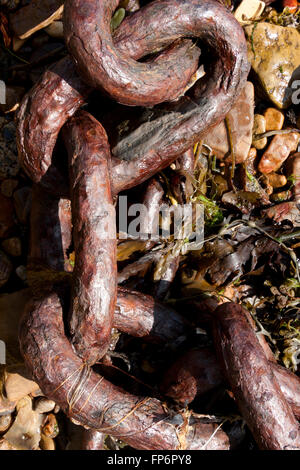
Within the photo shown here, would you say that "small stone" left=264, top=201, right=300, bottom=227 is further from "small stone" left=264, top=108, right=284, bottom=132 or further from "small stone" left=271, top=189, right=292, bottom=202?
"small stone" left=264, top=108, right=284, bottom=132

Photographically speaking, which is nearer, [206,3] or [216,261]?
[206,3]

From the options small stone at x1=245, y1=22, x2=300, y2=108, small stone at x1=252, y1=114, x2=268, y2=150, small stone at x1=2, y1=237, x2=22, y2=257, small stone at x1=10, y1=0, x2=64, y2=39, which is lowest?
small stone at x1=2, y1=237, x2=22, y2=257

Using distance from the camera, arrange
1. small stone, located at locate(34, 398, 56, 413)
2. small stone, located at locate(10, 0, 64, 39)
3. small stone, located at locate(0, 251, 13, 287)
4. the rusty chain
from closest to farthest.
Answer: the rusty chain < small stone, located at locate(10, 0, 64, 39) < small stone, located at locate(0, 251, 13, 287) < small stone, located at locate(34, 398, 56, 413)

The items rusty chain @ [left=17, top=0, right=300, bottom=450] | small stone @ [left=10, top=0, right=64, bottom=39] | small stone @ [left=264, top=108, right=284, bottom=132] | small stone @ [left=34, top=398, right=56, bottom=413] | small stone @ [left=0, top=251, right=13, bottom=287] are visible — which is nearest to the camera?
rusty chain @ [left=17, top=0, right=300, bottom=450]

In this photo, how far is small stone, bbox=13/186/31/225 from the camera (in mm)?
2621

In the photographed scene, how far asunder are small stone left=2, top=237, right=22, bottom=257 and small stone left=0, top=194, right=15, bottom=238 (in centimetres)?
6

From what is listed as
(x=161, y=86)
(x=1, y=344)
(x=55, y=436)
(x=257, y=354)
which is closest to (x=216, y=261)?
(x=257, y=354)

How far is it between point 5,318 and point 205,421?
3.87 feet

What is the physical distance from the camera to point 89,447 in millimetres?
2518

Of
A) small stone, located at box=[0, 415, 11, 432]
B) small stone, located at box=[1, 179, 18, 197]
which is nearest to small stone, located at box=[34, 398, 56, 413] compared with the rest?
small stone, located at box=[0, 415, 11, 432]

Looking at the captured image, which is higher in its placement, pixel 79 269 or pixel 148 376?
pixel 79 269

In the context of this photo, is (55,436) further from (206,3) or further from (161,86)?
(206,3)

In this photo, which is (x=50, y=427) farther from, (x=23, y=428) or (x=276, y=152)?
→ (x=276, y=152)
